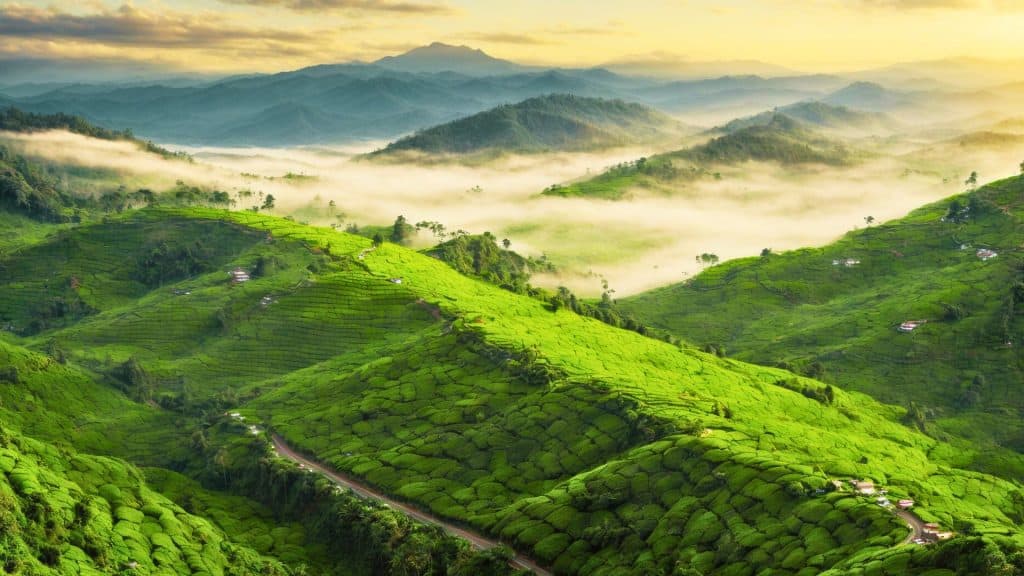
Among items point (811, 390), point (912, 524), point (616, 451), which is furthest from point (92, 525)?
point (811, 390)

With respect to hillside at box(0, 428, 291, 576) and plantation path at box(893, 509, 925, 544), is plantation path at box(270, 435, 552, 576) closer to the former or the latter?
hillside at box(0, 428, 291, 576)

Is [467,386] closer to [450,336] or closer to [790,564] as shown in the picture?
[450,336]

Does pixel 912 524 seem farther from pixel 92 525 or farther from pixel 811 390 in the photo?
pixel 811 390

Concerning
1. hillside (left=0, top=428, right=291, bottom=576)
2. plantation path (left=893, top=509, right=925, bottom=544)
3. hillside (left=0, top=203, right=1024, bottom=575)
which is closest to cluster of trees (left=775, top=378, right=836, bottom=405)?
hillside (left=0, top=203, right=1024, bottom=575)

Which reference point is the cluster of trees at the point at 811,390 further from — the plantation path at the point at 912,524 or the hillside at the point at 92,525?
the hillside at the point at 92,525

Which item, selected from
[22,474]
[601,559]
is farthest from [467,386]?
[22,474]

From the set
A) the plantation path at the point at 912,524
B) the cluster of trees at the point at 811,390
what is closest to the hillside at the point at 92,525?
the plantation path at the point at 912,524
